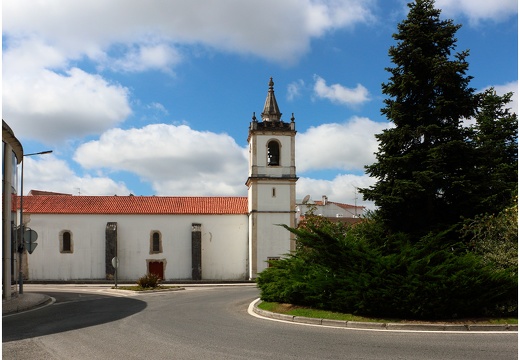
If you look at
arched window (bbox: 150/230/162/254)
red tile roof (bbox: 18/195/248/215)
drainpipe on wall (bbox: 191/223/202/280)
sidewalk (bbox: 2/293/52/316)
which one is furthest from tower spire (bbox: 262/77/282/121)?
sidewalk (bbox: 2/293/52/316)

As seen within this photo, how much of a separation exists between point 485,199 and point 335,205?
64.5 m

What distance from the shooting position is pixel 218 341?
11.7m

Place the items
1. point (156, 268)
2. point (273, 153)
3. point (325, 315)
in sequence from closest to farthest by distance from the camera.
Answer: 1. point (325, 315)
2. point (273, 153)
3. point (156, 268)

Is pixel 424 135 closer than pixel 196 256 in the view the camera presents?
Yes

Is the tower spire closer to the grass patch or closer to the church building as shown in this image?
the church building

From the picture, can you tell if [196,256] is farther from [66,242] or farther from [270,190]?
[66,242]

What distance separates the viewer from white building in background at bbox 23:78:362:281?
146 feet

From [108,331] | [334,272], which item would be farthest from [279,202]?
[108,331]

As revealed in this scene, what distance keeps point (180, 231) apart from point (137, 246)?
144 inches

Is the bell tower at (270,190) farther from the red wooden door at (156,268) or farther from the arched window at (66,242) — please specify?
the arched window at (66,242)

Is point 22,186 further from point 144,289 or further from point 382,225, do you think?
point 382,225

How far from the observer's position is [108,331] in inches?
528

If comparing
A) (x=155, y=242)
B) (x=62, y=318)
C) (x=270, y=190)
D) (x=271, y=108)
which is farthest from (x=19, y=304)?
(x=271, y=108)

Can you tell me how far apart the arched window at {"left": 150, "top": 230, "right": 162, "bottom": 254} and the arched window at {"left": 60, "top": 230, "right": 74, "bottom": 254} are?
6.36m
